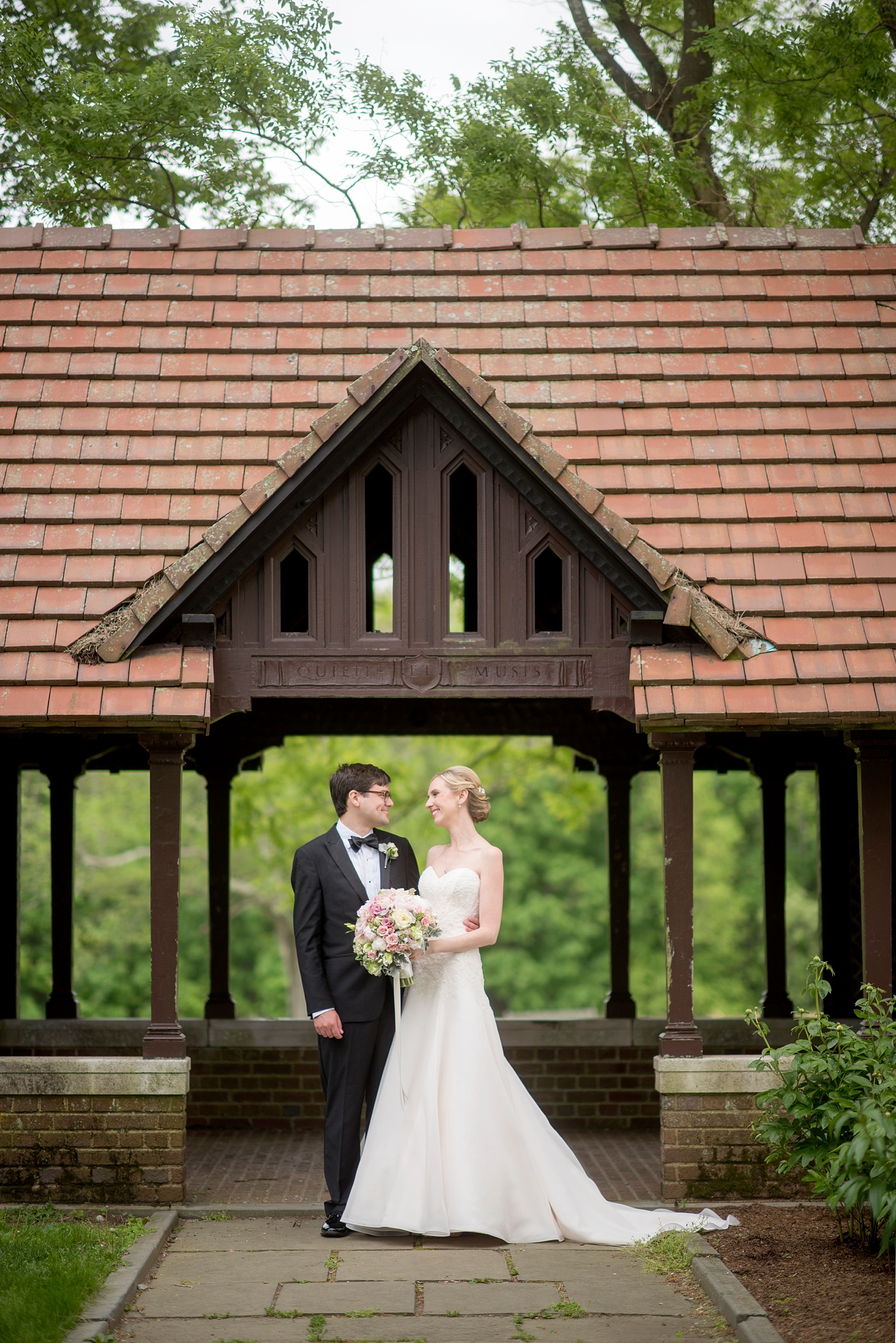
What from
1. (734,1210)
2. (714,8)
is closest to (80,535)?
(734,1210)

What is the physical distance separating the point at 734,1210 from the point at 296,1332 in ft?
8.84

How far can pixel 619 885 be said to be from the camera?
1095cm

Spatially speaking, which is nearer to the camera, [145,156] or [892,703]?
[892,703]

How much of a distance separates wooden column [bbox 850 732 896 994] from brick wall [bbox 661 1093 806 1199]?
103 cm

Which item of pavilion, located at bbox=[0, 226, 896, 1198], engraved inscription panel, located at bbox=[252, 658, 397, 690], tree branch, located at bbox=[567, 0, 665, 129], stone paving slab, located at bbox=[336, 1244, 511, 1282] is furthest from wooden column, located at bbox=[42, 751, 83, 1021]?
tree branch, located at bbox=[567, 0, 665, 129]

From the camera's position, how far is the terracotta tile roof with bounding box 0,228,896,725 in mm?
7227

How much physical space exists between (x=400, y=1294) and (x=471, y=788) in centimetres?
240

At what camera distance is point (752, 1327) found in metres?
5.09

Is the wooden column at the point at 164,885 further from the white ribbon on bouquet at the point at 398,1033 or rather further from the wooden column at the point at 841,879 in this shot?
the wooden column at the point at 841,879

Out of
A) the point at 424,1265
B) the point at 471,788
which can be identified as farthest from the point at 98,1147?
the point at 471,788

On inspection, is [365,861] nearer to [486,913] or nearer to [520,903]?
[486,913]

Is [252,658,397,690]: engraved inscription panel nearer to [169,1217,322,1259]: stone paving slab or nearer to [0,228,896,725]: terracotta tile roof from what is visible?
[0,228,896,725]: terracotta tile roof

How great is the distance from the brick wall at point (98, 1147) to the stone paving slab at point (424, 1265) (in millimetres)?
1283

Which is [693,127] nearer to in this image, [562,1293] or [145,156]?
[145,156]
